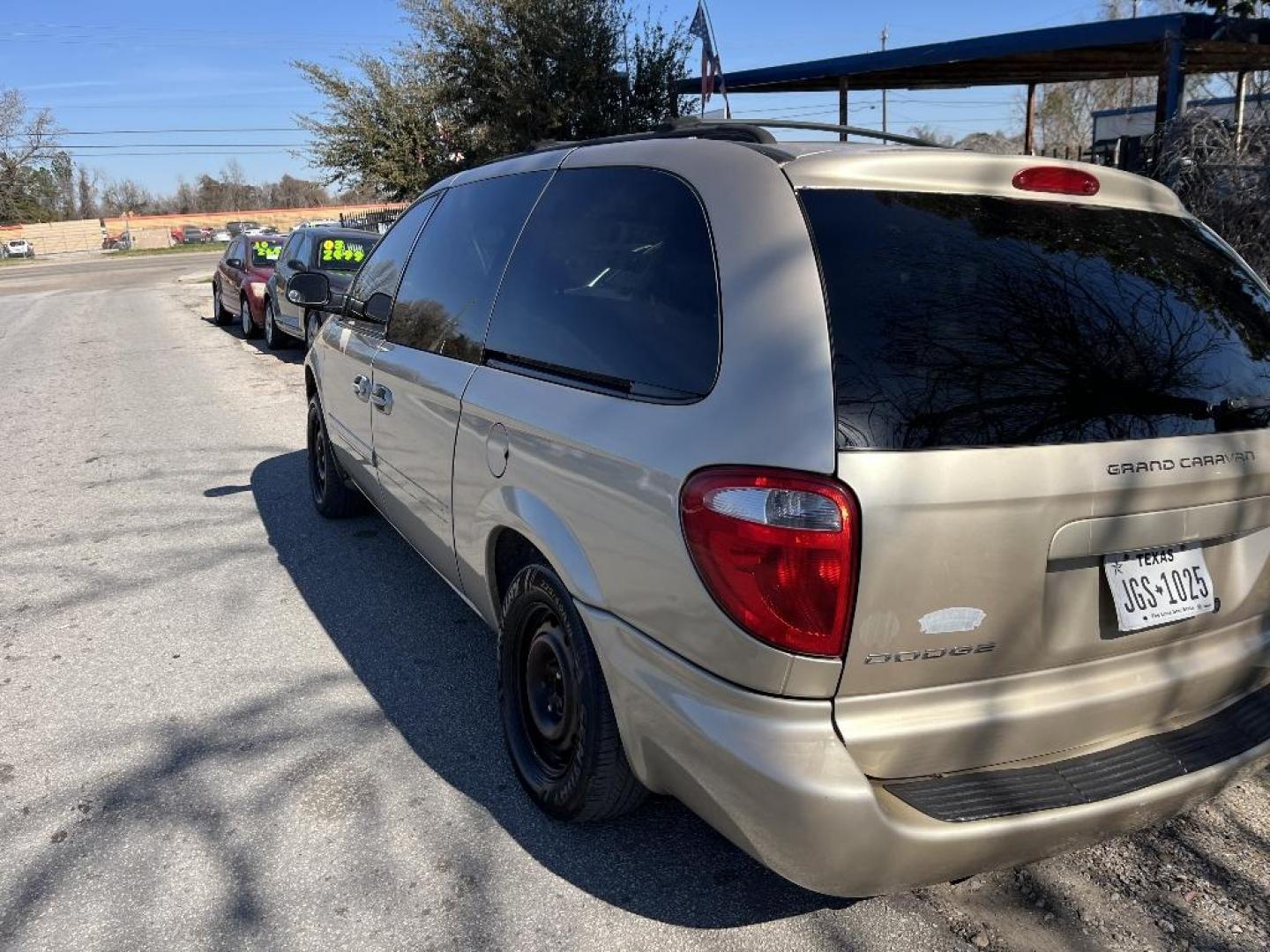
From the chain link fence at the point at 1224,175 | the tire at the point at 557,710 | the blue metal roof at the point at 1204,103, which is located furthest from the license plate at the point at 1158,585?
the blue metal roof at the point at 1204,103

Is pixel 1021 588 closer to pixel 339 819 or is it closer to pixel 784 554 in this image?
pixel 784 554

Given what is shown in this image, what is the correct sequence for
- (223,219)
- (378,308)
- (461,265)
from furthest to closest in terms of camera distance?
(223,219)
(378,308)
(461,265)

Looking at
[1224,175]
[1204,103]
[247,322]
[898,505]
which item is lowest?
[247,322]

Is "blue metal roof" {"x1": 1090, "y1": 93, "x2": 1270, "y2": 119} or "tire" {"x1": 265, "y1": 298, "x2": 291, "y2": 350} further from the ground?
"blue metal roof" {"x1": 1090, "y1": 93, "x2": 1270, "y2": 119}

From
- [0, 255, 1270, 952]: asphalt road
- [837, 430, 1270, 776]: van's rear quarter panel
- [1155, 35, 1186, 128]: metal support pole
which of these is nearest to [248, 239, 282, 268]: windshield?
[0, 255, 1270, 952]: asphalt road

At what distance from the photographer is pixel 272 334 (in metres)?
13.7

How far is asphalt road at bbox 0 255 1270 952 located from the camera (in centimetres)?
247

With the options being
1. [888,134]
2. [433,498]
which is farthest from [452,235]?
[888,134]

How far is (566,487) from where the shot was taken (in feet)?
8.25

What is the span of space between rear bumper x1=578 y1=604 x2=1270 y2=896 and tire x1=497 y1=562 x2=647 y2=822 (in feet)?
1.06

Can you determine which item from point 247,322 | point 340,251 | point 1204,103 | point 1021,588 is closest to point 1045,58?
point 1204,103

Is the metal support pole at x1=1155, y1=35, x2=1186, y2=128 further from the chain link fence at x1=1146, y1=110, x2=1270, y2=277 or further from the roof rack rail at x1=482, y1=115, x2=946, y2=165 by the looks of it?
the roof rack rail at x1=482, y1=115, x2=946, y2=165

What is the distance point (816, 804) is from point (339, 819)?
1612mm

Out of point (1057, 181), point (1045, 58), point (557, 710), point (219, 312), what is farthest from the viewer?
point (219, 312)
